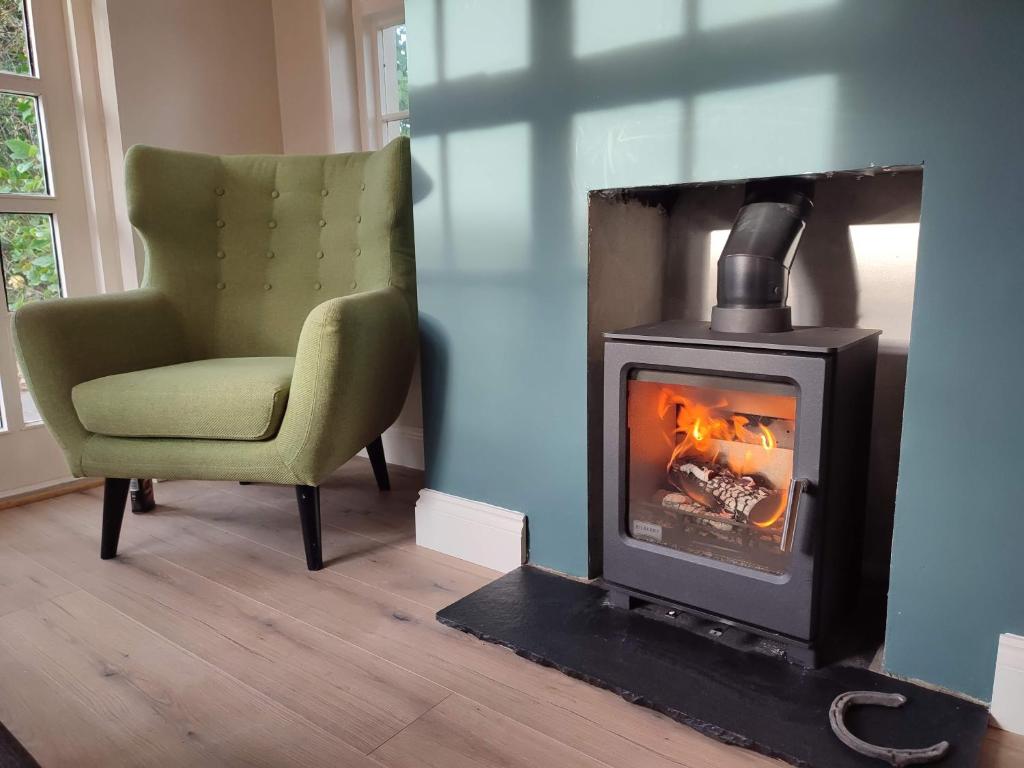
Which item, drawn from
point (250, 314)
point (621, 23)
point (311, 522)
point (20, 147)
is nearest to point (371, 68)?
point (250, 314)

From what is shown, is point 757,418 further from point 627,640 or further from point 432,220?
point 432,220

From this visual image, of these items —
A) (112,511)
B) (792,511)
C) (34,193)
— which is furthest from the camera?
(34,193)

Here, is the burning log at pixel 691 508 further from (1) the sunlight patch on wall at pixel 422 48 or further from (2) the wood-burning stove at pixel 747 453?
(1) the sunlight patch on wall at pixel 422 48

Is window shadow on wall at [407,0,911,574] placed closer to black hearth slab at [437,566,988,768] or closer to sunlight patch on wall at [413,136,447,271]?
sunlight patch on wall at [413,136,447,271]

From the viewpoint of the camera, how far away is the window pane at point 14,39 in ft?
7.50

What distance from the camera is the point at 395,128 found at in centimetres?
268

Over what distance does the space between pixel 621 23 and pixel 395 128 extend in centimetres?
145

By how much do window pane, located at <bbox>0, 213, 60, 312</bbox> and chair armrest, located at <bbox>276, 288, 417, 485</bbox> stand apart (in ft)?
A: 4.18

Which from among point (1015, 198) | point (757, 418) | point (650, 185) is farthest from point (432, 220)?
point (1015, 198)

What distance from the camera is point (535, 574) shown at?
1685 mm

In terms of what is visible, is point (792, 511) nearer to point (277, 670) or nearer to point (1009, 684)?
point (1009, 684)

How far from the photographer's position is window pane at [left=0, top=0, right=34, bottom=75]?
2.29 m

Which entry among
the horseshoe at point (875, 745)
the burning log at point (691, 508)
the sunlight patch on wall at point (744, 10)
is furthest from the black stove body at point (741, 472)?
the sunlight patch on wall at point (744, 10)

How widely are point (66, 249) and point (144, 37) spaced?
→ 0.74 metres
